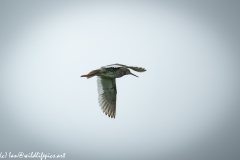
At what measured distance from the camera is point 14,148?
83.6 metres

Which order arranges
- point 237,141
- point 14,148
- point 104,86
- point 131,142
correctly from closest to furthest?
point 104,86 < point 14,148 < point 237,141 < point 131,142

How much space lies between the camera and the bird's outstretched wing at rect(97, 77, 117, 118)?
482 inches

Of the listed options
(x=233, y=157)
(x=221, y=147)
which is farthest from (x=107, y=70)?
(x=221, y=147)

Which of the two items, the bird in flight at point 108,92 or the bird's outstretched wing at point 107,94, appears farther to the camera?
the bird's outstretched wing at point 107,94

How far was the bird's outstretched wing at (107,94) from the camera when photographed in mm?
12252

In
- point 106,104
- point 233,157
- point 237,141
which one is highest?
point 237,141

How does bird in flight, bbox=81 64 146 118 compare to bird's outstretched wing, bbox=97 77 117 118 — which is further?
bird's outstretched wing, bbox=97 77 117 118

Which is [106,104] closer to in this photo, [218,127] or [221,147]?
[221,147]

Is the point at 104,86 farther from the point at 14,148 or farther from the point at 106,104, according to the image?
the point at 14,148

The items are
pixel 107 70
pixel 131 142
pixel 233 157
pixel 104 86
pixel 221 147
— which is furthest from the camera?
pixel 131 142

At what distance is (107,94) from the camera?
41.4 feet

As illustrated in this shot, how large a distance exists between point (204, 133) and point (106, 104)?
456 ft

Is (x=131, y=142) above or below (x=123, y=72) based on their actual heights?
above

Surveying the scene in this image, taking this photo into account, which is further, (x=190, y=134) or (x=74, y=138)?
(x=190, y=134)
